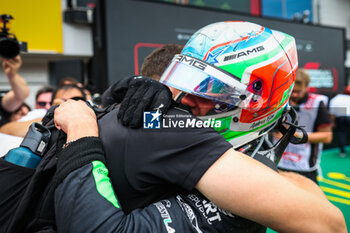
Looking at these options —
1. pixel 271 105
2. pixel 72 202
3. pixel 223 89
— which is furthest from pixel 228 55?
pixel 72 202

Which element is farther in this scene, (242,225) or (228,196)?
(242,225)

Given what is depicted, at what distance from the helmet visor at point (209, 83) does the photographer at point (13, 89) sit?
5.86ft

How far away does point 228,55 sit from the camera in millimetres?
1075

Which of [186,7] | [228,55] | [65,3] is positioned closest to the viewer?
[228,55]

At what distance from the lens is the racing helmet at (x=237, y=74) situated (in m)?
1.08

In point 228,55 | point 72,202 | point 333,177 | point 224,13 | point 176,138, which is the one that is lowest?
point 333,177

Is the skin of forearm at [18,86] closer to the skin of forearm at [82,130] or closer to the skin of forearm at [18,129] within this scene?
the skin of forearm at [18,129]

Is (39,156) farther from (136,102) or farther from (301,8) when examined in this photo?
(301,8)

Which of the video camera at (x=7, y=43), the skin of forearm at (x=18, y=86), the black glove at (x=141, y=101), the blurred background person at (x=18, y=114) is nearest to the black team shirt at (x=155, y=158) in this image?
the black glove at (x=141, y=101)

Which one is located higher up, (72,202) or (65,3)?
(65,3)

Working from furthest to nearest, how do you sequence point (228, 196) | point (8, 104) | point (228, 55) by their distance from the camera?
point (8, 104)
point (228, 55)
point (228, 196)

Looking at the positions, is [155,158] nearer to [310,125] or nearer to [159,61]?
[159,61]

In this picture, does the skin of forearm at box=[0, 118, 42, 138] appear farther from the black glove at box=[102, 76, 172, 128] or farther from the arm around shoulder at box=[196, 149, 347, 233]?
the arm around shoulder at box=[196, 149, 347, 233]

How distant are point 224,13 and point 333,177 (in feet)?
12.6
